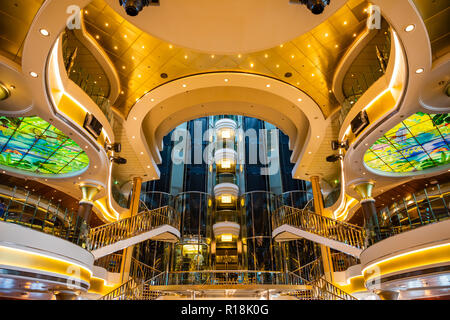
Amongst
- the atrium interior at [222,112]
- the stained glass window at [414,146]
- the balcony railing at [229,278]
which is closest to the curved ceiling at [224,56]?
the atrium interior at [222,112]

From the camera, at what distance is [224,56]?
10.2 m

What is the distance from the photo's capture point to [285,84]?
11.3 m

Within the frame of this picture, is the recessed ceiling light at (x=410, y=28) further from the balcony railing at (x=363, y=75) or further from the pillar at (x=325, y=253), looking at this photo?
the pillar at (x=325, y=253)

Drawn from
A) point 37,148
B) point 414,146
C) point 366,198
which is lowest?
point 366,198

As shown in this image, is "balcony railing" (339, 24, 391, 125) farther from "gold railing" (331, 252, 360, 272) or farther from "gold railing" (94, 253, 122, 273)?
"gold railing" (94, 253, 122, 273)

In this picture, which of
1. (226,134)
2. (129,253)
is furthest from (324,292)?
(226,134)

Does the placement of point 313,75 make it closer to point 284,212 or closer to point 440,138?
point 440,138

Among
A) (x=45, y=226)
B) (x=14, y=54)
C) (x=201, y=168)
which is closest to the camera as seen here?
(x=14, y=54)

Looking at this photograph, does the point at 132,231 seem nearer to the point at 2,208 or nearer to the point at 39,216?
the point at 39,216

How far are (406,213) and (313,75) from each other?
18.6 feet

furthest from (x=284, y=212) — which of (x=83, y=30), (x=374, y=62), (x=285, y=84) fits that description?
(x=83, y=30)

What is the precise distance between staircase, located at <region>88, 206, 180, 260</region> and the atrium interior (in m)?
0.07

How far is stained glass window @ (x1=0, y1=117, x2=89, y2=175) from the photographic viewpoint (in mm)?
9422

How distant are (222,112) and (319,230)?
685cm
